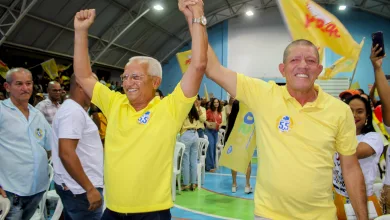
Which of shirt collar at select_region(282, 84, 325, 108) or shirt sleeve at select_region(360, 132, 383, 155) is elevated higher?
shirt collar at select_region(282, 84, 325, 108)

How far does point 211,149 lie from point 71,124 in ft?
22.2

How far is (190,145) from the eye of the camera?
6680 millimetres

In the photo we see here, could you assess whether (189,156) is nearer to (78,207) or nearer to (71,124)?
(78,207)

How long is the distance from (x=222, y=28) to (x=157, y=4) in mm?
6817

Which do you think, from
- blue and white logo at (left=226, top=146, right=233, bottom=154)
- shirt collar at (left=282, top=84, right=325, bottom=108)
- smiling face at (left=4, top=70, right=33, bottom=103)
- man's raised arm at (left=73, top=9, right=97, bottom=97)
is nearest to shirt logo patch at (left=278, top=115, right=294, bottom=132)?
shirt collar at (left=282, top=84, right=325, bottom=108)

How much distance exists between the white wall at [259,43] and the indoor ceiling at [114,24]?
677 millimetres

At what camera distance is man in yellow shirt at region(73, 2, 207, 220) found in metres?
1.95

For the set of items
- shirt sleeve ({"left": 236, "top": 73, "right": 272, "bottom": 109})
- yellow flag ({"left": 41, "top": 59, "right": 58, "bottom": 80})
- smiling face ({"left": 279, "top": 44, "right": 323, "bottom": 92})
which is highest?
yellow flag ({"left": 41, "top": 59, "right": 58, "bottom": 80})

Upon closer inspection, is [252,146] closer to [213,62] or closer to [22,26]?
[213,62]

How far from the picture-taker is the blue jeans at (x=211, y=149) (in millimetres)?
8984

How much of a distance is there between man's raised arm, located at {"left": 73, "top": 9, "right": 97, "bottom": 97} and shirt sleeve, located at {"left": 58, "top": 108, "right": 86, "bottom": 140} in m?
0.24

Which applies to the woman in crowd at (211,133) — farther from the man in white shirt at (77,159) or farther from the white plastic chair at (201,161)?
the man in white shirt at (77,159)

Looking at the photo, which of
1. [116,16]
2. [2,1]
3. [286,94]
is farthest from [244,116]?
[116,16]

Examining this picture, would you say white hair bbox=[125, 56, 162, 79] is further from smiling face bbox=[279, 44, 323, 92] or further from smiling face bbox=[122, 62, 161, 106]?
smiling face bbox=[279, 44, 323, 92]
